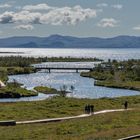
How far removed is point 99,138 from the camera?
106ft

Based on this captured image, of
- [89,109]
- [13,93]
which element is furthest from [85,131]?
[13,93]

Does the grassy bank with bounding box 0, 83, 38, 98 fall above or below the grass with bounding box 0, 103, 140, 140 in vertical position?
below

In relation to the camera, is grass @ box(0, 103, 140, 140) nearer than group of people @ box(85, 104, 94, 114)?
Yes

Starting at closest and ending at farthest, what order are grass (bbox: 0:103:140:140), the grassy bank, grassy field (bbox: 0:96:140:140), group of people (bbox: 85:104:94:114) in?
1. grass (bbox: 0:103:140:140)
2. grassy field (bbox: 0:96:140:140)
3. group of people (bbox: 85:104:94:114)
4. the grassy bank

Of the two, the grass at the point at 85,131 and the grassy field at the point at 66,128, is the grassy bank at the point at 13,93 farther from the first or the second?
the grass at the point at 85,131

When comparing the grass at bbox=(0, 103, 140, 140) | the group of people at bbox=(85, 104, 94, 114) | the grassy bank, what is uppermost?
the grass at bbox=(0, 103, 140, 140)

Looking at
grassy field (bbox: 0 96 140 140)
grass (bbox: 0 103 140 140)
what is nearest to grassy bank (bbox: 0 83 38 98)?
grassy field (bbox: 0 96 140 140)

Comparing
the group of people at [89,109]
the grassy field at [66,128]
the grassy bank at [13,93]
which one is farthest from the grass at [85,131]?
the grassy bank at [13,93]

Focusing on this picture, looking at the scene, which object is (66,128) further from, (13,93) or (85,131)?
(13,93)

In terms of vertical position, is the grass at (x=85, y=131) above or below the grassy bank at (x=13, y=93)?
above

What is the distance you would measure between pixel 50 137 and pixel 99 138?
238 inches

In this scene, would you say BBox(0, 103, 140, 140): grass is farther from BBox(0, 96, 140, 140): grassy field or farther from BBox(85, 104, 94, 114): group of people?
BBox(85, 104, 94, 114): group of people

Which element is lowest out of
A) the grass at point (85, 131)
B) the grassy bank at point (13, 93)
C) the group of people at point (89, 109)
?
the grassy bank at point (13, 93)

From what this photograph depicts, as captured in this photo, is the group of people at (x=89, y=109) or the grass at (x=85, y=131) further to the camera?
the group of people at (x=89, y=109)
